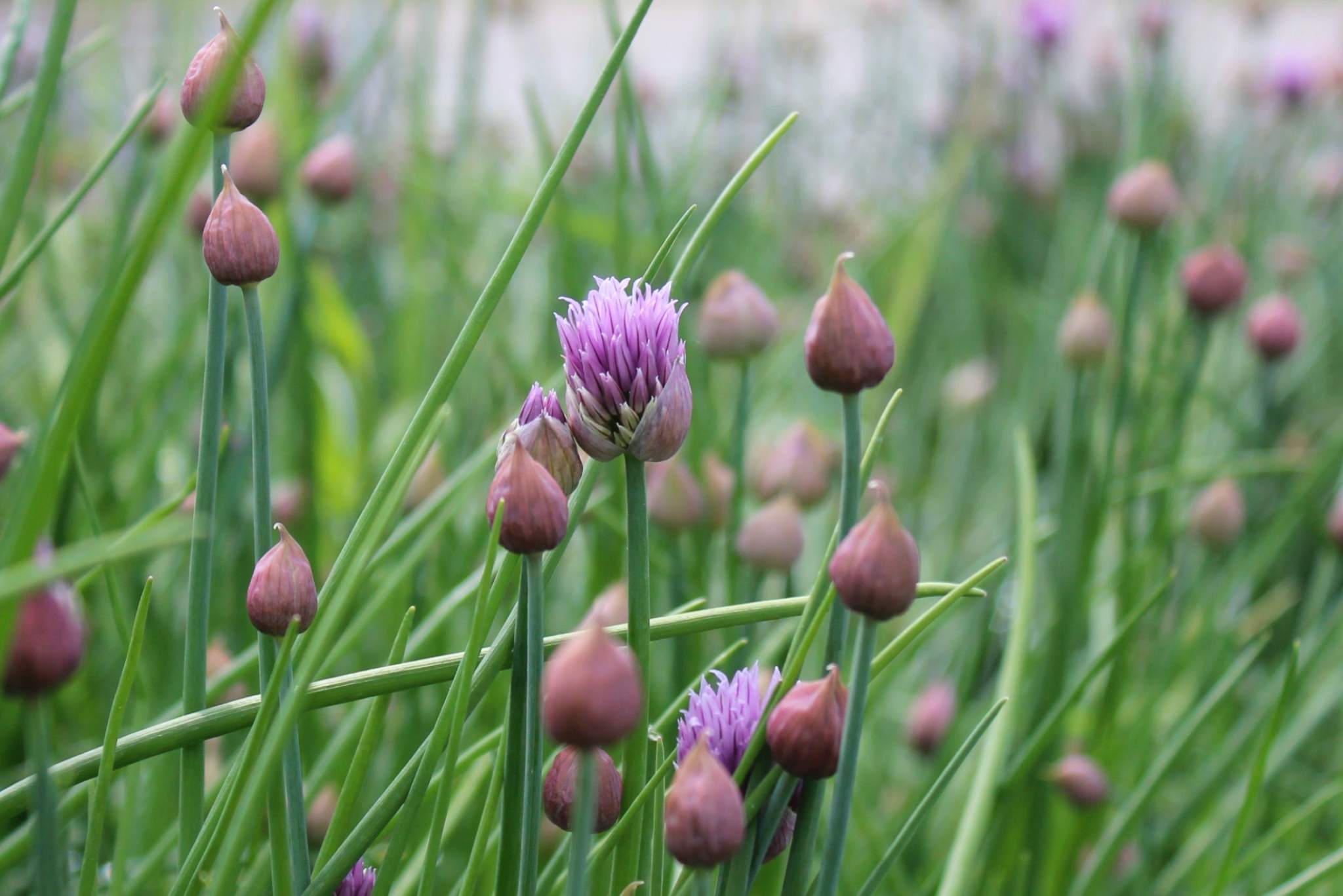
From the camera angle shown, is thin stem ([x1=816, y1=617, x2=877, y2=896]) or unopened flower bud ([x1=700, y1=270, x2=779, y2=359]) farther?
unopened flower bud ([x1=700, y1=270, x2=779, y2=359])

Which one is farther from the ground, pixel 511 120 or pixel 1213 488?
pixel 511 120

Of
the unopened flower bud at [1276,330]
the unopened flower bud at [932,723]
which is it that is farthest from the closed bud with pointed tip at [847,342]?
the unopened flower bud at [1276,330]

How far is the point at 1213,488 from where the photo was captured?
0.74 m

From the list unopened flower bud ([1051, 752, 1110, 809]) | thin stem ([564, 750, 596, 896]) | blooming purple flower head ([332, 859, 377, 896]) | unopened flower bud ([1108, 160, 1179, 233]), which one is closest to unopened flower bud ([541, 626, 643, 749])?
thin stem ([564, 750, 596, 896])

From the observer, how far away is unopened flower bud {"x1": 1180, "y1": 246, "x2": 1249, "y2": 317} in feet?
2.32

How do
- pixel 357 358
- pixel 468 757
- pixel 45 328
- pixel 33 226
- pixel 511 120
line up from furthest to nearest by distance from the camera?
pixel 511 120, pixel 45 328, pixel 357 358, pixel 33 226, pixel 468 757

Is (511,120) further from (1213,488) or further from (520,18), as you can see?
(1213,488)

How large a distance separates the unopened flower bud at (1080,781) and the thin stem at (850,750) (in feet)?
0.99

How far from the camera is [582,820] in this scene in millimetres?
234

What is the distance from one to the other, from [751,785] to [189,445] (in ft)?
2.10

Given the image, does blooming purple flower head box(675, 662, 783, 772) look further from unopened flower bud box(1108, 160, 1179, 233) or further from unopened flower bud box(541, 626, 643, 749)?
unopened flower bud box(1108, 160, 1179, 233)

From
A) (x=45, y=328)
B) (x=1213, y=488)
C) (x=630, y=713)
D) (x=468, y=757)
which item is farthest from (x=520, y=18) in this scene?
(x=630, y=713)

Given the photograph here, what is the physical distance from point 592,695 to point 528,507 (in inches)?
2.4

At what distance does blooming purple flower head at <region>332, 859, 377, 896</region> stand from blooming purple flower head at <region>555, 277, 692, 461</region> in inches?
5.1
